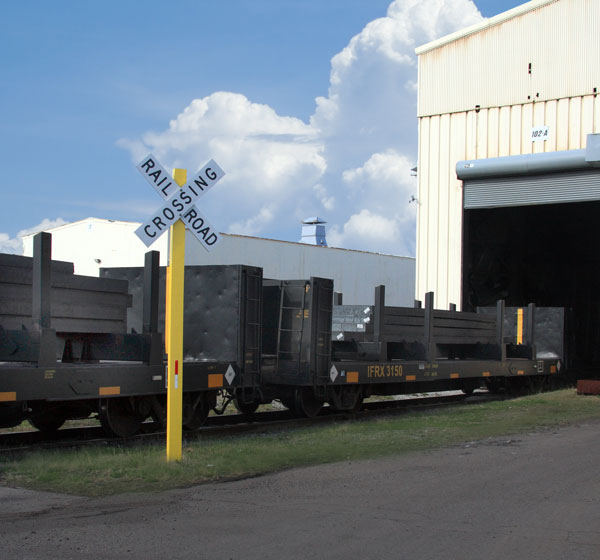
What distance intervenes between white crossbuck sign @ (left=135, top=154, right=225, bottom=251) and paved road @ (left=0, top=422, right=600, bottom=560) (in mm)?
2614

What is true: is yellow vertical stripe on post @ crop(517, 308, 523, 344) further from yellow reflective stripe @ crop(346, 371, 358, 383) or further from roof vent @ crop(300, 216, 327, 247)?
roof vent @ crop(300, 216, 327, 247)

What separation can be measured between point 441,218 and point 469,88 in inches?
155

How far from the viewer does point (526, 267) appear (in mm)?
30766

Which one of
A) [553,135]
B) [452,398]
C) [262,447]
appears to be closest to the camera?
[262,447]

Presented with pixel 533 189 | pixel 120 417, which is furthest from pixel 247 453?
pixel 533 189

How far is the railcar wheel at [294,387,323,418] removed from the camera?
14.0 metres

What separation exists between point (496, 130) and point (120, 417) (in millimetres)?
15803

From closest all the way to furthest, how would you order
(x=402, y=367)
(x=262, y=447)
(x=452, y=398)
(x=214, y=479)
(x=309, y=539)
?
(x=309, y=539) < (x=214, y=479) < (x=262, y=447) < (x=402, y=367) < (x=452, y=398)

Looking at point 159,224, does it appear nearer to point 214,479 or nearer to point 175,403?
point 175,403

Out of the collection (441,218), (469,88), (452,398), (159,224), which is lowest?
(452,398)

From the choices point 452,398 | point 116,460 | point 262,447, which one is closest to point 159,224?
point 116,460

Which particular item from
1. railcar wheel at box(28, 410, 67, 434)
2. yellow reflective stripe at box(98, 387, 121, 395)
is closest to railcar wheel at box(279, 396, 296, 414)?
railcar wheel at box(28, 410, 67, 434)

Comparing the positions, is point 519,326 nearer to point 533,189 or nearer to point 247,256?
point 533,189

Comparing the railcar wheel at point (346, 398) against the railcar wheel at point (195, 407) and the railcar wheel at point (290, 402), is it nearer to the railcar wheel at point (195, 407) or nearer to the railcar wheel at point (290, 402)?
the railcar wheel at point (290, 402)
